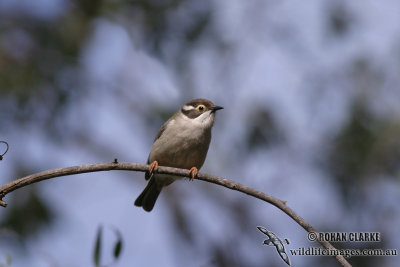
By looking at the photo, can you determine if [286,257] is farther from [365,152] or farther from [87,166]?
[365,152]

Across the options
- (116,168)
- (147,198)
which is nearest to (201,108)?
(147,198)

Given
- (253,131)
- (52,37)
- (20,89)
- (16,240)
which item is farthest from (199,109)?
(52,37)

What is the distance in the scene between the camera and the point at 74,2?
40.5 feet

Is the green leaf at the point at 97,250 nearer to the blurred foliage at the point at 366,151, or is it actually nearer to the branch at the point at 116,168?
the branch at the point at 116,168

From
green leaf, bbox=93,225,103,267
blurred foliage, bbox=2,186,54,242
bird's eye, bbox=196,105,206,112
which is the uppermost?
bird's eye, bbox=196,105,206,112

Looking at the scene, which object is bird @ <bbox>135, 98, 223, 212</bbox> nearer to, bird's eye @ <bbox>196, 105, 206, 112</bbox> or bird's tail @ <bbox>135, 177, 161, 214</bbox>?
bird's eye @ <bbox>196, 105, 206, 112</bbox>

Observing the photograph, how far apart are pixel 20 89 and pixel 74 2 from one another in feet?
8.88

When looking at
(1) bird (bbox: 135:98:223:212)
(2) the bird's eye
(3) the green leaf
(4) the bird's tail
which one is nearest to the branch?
(3) the green leaf

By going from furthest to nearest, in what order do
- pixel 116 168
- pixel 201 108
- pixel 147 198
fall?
pixel 147 198, pixel 201 108, pixel 116 168

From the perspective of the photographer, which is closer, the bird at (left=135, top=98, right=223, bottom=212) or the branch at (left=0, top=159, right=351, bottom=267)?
the branch at (left=0, top=159, right=351, bottom=267)

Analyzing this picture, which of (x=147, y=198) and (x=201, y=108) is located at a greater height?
(x=201, y=108)

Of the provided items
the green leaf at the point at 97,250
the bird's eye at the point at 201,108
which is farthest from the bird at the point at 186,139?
the green leaf at the point at 97,250

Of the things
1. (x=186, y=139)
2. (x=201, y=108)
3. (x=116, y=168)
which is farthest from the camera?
(x=201, y=108)

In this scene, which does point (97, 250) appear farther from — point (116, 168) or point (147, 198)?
point (147, 198)
